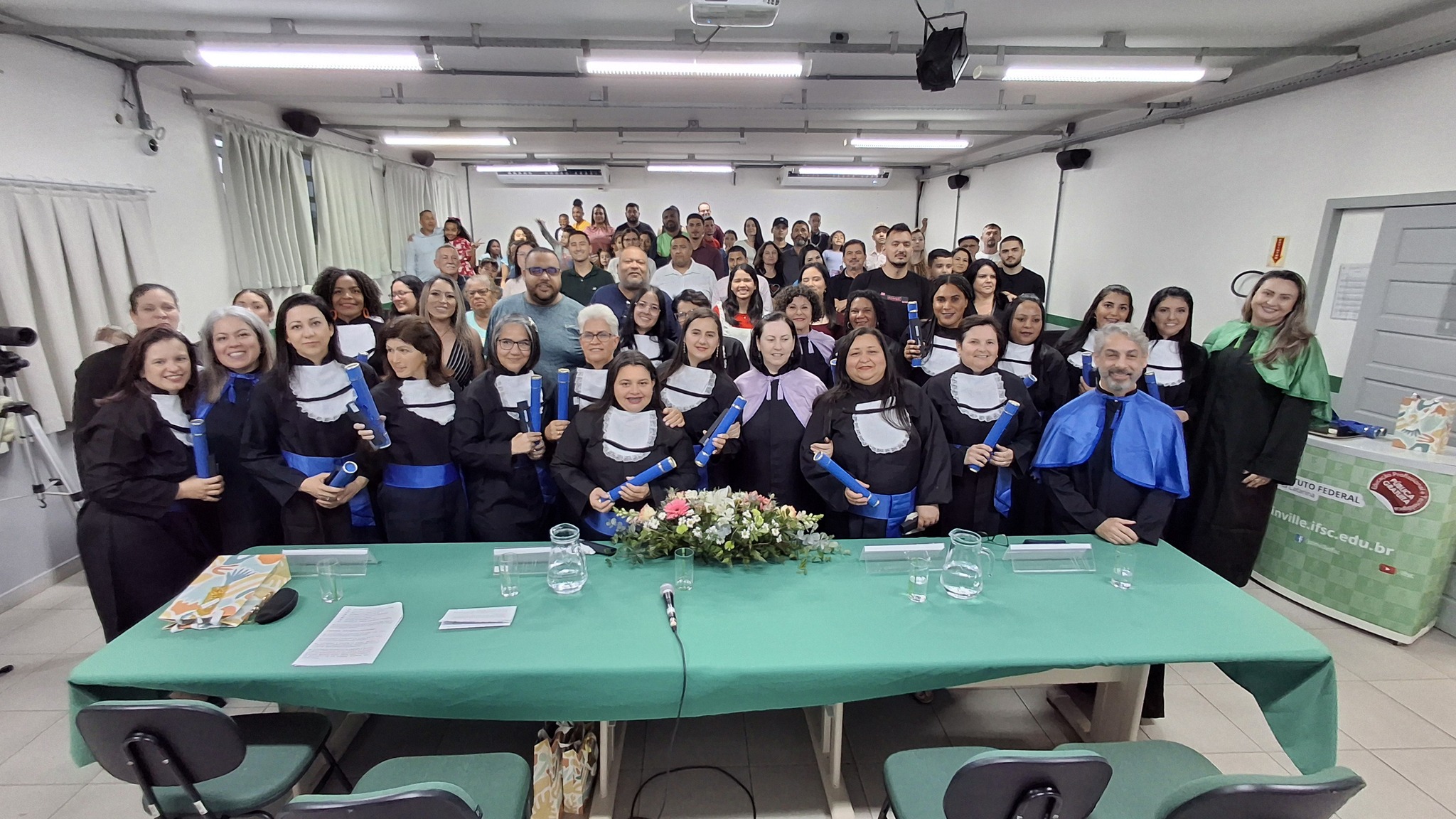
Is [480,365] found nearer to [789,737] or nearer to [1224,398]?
[789,737]

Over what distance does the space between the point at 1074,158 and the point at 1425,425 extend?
5.24m

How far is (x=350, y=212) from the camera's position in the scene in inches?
313

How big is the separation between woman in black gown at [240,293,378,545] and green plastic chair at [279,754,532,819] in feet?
4.36

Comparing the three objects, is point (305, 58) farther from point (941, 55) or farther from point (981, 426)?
point (981, 426)

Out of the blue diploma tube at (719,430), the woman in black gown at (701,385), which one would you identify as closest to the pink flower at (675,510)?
the blue diploma tube at (719,430)

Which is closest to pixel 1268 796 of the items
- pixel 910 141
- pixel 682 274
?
pixel 682 274

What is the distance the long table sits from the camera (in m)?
1.77

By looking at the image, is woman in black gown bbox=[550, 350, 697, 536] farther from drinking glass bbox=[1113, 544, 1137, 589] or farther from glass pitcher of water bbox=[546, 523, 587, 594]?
drinking glass bbox=[1113, 544, 1137, 589]

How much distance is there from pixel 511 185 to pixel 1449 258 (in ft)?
39.2

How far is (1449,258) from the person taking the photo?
3953 mm

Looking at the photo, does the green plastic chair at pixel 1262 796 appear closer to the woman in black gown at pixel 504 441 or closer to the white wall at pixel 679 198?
the woman in black gown at pixel 504 441

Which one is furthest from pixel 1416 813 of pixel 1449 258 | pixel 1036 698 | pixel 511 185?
pixel 511 185

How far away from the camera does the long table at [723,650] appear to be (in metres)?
1.77

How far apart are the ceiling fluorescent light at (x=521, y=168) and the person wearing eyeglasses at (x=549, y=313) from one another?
7.76 m
